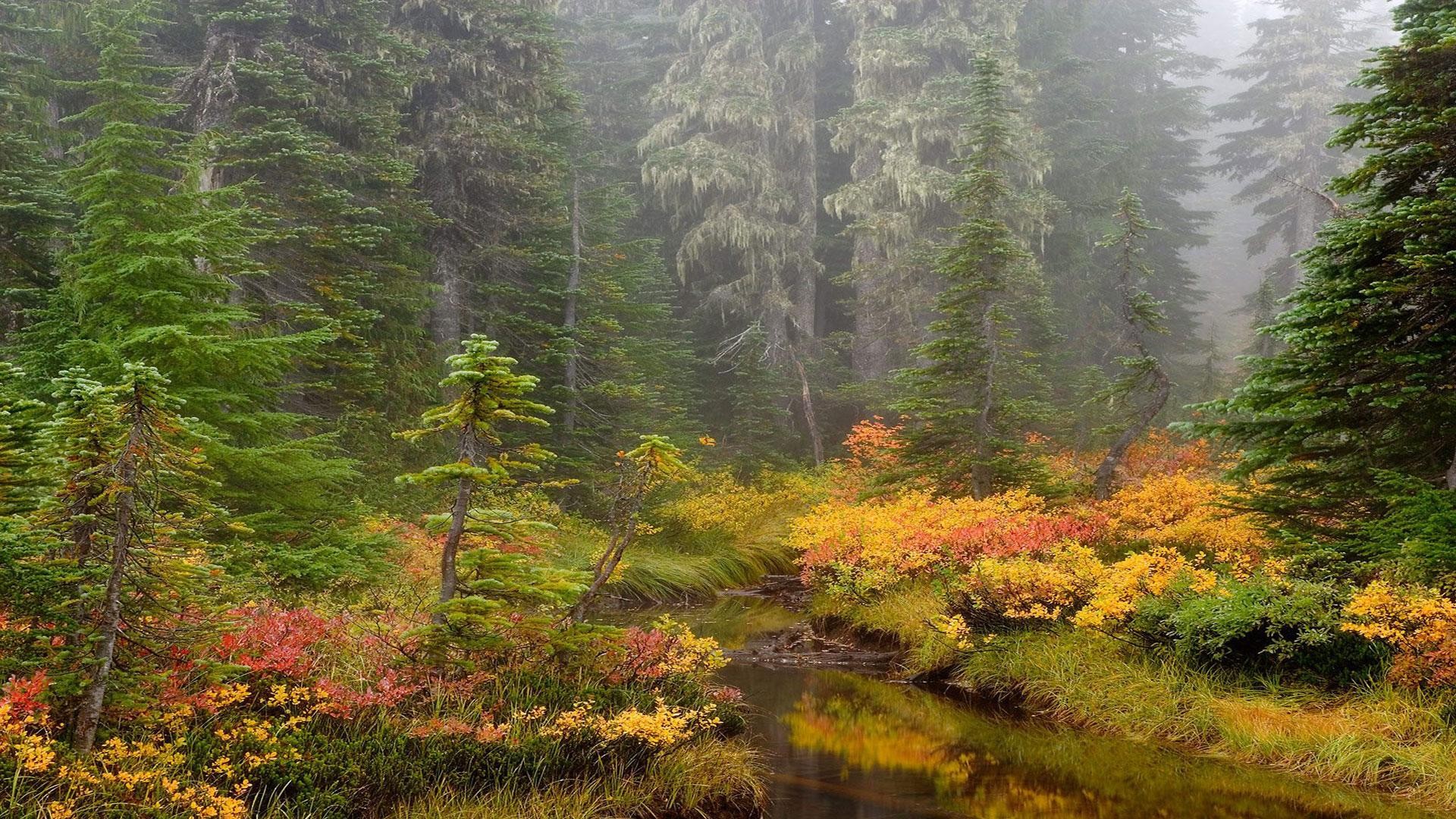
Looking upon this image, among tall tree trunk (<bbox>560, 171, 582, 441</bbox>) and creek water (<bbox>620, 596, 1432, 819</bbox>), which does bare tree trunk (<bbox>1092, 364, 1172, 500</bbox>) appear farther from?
tall tree trunk (<bbox>560, 171, 582, 441</bbox>)

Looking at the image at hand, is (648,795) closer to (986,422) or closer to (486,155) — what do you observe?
(986,422)

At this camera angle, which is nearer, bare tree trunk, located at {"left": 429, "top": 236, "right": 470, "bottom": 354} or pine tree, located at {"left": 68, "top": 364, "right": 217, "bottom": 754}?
pine tree, located at {"left": 68, "top": 364, "right": 217, "bottom": 754}

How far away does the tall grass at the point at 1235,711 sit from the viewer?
6.65m

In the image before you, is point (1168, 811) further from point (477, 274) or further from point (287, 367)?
point (477, 274)

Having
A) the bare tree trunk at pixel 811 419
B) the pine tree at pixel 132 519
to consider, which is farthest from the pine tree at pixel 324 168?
the bare tree trunk at pixel 811 419

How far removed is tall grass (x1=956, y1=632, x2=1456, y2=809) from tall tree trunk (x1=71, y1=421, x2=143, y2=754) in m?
8.27

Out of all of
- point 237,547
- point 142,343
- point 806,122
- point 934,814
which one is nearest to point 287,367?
point 142,343

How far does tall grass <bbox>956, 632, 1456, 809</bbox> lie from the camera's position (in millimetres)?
6652

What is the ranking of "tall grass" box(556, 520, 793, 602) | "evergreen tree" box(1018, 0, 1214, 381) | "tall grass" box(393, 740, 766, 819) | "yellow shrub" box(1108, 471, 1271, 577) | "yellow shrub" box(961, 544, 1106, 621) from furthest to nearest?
"evergreen tree" box(1018, 0, 1214, 381), "tall grass" box(556, 520, 793, 602), "yellow shrub" box(1108, 471, 1271, 577), "yellow shrub" box(961, 544, 1106, 621), "tall grass" box(393, 740, 766, 819)

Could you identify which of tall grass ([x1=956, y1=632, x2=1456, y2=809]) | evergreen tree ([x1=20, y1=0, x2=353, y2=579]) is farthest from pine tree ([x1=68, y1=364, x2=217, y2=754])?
tall grass ([x1=956, y1=632, x2=1456, y2=809])

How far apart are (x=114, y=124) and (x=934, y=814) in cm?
1037

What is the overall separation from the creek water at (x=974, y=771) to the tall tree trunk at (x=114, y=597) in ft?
15.1

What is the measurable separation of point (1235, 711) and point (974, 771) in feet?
8.15

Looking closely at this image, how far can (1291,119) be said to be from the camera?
33.5m
